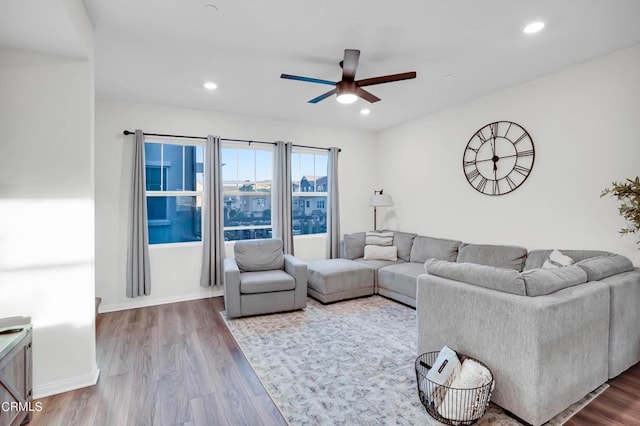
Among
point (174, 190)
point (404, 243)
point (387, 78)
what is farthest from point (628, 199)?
point (174, 190)

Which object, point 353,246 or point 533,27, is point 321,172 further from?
point 533,27

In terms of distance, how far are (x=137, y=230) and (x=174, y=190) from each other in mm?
780

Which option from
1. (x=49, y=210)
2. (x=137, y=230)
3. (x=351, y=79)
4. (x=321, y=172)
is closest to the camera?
(x=49, y=210)

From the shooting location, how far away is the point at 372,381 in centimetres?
249

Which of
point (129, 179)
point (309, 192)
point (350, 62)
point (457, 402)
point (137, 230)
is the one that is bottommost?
point (457, 402)

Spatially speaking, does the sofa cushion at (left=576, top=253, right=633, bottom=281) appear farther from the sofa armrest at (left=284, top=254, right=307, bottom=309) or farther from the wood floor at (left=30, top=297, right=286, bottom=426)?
the sofa armrest at (left=284, top=254, right=307, bottom=309)

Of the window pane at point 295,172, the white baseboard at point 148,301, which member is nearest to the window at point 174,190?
the white baseboard at point 148,301

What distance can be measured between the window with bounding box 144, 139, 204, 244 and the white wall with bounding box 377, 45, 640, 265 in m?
3.67

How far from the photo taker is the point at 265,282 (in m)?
3.94

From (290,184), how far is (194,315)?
241cm

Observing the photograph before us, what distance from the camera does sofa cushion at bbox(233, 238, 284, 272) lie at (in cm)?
442

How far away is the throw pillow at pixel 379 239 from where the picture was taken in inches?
213

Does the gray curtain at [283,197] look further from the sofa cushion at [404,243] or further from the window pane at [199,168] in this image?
the sofa cushion at [404,243]

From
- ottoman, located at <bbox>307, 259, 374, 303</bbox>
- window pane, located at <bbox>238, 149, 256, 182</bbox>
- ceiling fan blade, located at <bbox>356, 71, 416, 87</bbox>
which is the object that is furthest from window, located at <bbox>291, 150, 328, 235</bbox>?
ceiling fan blade, located at <bbox>356, 71, 416, 87</bbox>
